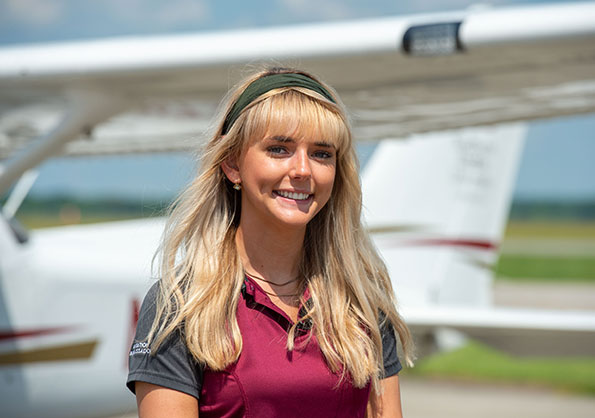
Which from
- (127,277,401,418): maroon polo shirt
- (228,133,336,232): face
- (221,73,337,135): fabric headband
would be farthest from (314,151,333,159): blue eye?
(127,277,401,418): maroon polo shirt

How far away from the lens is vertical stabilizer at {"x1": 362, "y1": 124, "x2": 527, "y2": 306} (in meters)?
6.27

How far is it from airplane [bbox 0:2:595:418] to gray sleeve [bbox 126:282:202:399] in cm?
184

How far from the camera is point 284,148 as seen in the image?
1540 millimetres

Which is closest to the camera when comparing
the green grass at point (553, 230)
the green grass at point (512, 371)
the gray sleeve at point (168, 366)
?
the gray sleeve at point (168, 366)

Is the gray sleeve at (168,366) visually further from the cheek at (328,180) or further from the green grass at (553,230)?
the green grass at (553,230)

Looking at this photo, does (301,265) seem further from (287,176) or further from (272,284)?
(287,176)

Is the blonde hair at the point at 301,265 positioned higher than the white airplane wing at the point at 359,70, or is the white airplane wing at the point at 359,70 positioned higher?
the white airplane wing at the point at 359,70

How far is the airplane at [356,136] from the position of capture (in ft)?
11.4

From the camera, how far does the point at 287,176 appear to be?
154 centimetres

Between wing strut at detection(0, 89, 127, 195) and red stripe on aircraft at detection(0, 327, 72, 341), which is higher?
wing strut at detection(0, 89, 127, 195)

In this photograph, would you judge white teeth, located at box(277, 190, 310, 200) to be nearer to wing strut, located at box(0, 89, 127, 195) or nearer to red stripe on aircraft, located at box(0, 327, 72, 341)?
wing strut, located at box(0, 89, 127, 195)

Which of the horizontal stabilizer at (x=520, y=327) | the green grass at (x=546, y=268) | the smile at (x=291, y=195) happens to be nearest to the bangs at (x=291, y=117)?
the smile at (x=291, y=195)

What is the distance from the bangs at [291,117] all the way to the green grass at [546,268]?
102ft

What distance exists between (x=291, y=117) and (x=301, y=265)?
1.11 ft
